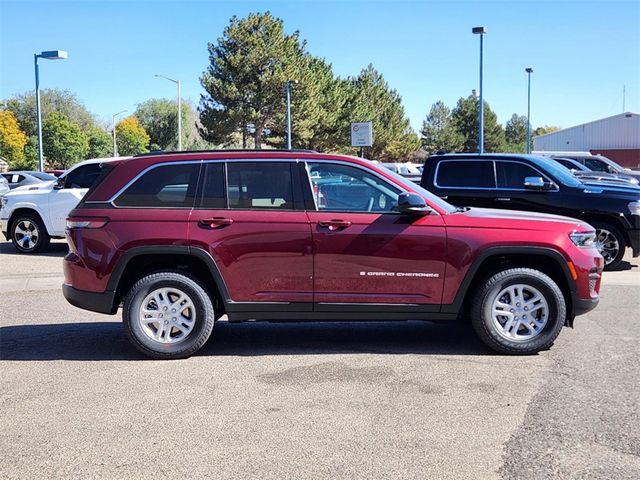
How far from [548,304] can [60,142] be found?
→ 70.2 meters

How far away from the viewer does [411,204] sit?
568 cm

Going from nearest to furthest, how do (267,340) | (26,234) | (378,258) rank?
(378,258), (267,340), (26,234)

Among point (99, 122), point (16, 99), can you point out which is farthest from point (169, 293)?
point (99, 122)

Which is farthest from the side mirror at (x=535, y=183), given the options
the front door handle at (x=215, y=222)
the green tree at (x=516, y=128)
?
the green tree at (x=516, y=128)

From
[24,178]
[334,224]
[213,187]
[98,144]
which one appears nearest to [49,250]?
[213,187]

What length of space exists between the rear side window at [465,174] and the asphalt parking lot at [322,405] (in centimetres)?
458

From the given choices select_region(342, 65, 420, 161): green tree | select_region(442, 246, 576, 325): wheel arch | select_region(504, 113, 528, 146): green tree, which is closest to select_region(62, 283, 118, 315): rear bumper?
select_region(442, 246, 576, 325): wheel arch

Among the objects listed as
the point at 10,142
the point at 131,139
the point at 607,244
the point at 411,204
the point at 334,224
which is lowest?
the point at 607,244

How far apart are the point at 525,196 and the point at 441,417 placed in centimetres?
742

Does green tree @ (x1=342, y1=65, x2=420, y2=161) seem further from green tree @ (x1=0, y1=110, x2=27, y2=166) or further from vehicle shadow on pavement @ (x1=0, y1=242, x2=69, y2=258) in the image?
vehicle shadow on pavement @ (x1=0, y1=242, x2=69, y2=258)

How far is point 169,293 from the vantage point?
591 centimetres

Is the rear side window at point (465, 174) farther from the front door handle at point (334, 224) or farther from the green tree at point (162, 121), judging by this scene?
the green tree at point (162, 121)

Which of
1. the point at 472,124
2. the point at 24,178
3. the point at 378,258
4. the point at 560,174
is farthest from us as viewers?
the point at 472,124

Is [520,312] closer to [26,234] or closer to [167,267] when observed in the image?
[167,267]
